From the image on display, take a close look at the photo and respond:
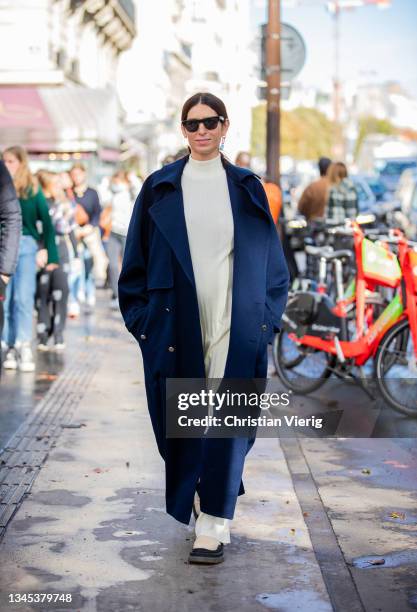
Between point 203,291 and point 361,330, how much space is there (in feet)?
14.9

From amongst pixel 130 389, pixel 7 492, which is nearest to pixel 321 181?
pixel 130 389

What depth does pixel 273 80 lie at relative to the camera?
15508 mm

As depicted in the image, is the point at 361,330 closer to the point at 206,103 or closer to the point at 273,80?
the point at 206,103

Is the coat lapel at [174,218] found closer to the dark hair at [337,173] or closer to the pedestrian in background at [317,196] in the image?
the dark hair at [337,173]

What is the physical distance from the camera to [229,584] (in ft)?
17.1

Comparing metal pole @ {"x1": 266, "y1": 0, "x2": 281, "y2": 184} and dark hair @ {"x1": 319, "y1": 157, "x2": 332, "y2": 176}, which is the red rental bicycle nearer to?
metal pole @ {"x1": 266, "y1": 0, "x2": 281, "y2": 184}

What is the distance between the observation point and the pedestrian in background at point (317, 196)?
56.5 ft

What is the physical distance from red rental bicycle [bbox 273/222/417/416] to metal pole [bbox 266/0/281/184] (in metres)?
5.21

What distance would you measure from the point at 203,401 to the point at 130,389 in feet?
16.2

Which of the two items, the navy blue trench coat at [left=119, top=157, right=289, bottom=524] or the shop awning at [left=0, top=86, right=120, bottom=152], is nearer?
the navy blue trench coat at [left=119, top=157, right=289, bottom=524]

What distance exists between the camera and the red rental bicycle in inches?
364

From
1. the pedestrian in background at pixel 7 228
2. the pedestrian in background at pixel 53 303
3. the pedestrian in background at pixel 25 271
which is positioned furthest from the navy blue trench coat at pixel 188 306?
the pedestrian in background at pixel 53 303

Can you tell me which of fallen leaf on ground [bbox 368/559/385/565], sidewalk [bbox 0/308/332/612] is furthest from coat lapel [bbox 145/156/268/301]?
fallen leaf on ground [bbox 368/559/385/565]

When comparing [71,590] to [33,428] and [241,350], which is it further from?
[33,428]
